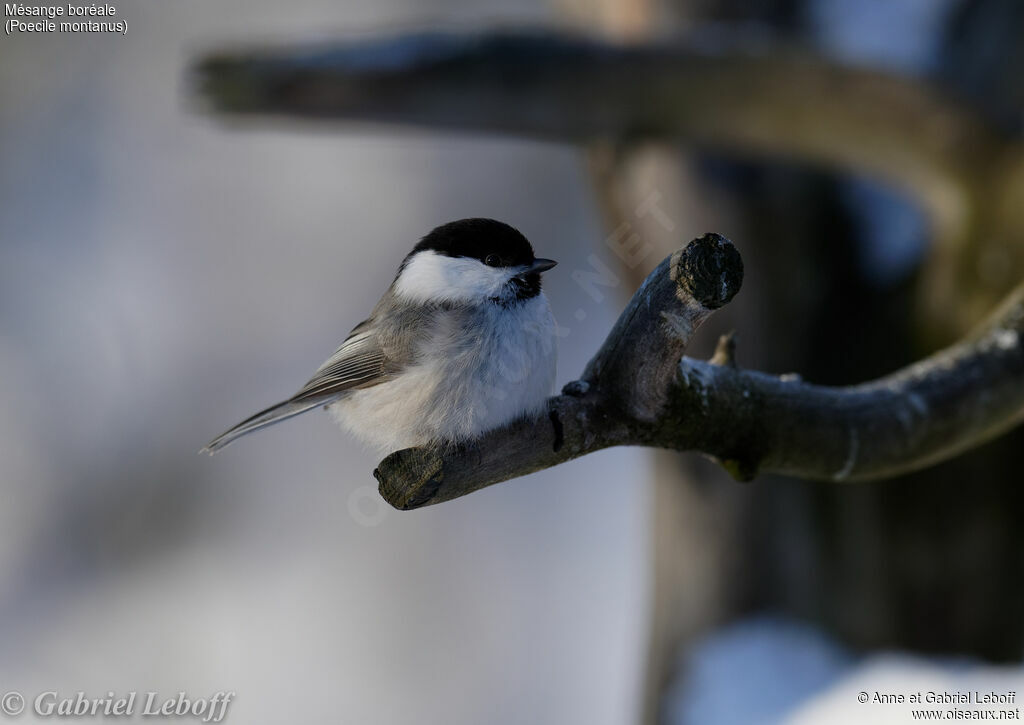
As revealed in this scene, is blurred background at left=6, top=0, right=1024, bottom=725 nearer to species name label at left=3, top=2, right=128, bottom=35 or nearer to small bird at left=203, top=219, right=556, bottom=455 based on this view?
species name label at left=3, top=2, right=128, bottom=35

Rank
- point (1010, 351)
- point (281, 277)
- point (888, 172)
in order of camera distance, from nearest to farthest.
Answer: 1. point (1010, 351)
2. point (888, 172)
3. point (281, 277)

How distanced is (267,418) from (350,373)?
0.64 ft

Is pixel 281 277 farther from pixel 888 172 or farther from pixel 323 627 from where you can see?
pixel 888 172

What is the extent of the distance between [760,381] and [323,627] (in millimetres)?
3851

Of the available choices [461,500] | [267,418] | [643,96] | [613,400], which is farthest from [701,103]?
[461,500]

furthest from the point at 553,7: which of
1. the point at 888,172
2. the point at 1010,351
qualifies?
the point at 1010,351

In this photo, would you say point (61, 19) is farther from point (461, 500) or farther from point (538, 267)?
point (538, 267)

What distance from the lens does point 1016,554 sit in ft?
9.45

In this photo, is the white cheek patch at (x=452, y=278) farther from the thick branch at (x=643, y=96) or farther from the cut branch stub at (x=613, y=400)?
the thick branch at (x=643, y=96)

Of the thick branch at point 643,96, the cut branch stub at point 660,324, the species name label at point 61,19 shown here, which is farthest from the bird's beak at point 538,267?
the species name label at point 61,19

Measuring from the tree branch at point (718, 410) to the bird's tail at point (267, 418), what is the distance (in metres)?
0.23

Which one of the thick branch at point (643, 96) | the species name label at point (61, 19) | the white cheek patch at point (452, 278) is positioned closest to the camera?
the white cheek patch at point (452, 278)

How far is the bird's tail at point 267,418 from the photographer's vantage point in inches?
53.2

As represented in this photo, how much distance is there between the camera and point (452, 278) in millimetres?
1483
